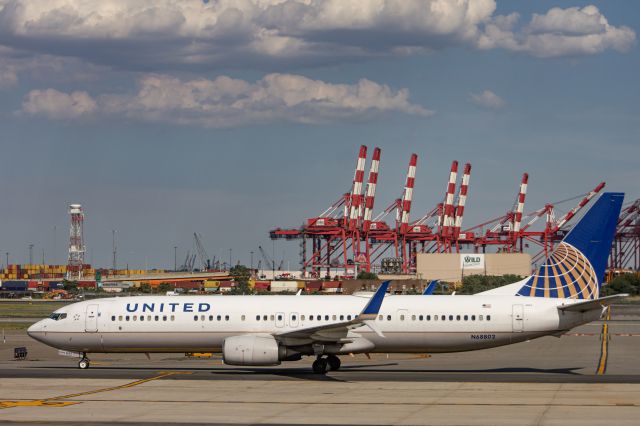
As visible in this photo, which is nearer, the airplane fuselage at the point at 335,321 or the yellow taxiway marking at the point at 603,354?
the airplane fuselage at the point at 335,321

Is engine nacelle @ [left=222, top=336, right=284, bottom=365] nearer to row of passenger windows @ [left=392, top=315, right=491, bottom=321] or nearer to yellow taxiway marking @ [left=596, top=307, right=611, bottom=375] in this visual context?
row of passenger windows @ [left=392, top=315, right=491, bottom=321]

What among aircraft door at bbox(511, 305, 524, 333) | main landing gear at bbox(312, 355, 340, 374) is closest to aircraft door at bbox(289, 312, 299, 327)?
main landing gear at bbox(312, 355, 340, 374)

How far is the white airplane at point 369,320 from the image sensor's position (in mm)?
43062

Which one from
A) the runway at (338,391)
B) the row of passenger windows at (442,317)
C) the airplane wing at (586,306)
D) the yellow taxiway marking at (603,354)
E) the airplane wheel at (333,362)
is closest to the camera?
the runway at (338,391)

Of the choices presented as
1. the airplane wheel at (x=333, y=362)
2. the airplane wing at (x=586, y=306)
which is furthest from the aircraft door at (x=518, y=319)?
the airplane wheel at (x=333, y=362)

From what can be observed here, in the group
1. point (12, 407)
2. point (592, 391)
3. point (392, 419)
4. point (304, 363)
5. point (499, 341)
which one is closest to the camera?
point (392, 419)

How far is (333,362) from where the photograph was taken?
44.0 m

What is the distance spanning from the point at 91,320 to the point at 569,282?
69.3ft

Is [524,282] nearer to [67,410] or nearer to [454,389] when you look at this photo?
[454,389]

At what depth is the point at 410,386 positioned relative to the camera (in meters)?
37.6

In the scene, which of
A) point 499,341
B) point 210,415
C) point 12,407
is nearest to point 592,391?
point 499,341

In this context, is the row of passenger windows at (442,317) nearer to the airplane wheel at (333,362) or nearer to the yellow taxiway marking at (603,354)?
the airplane wheel at (333,362)

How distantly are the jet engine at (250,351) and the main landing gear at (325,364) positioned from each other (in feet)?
7.70

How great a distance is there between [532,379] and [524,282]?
561 centimetres
